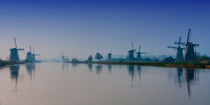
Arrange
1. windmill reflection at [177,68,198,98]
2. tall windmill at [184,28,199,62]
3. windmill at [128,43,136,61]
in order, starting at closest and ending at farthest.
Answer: windmill reflection at [177,68,198,98] → tall windmill at [184,28,199,62] → windmill at [128,43,136,61]

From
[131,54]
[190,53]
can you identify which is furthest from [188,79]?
[131,54]

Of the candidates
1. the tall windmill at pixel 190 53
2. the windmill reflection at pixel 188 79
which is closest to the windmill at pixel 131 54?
the tall windmill at pixel 190 53

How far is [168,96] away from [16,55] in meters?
142

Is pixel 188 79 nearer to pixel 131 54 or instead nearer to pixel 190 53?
pixel 190 53

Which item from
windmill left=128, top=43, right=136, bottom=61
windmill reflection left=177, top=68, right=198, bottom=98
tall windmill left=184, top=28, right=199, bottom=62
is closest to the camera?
windmill reflection left=177, top=68, right=198, bottom=98

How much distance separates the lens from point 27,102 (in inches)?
622

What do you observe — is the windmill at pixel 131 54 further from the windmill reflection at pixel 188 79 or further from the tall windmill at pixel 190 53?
the windmill reflection at pixel 188 79

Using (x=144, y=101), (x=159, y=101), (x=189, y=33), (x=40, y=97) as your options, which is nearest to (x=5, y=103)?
(x=40, y=97)

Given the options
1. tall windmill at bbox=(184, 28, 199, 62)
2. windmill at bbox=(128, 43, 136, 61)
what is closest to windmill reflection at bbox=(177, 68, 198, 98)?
tall windmill at bbox=(184, 28, 199, 62)

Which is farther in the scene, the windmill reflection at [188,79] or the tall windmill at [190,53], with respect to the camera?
the tall windmill at [190,53]

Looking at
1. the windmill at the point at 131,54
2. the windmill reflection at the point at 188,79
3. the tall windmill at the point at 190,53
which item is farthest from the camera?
the windmill at the point at 131,54

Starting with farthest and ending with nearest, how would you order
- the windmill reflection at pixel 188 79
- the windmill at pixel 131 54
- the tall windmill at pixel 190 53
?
the windmill at pixel 131 54
the tall windmill at pixel 190 53
the windmill reflection at pixel 188 79

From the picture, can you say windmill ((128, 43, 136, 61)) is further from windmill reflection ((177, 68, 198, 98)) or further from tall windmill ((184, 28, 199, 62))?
windmill reflection ((177, 68, 198, 98))

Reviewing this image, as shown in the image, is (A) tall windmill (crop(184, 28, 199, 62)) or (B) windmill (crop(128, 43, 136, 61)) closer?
(A) tall windmill (crop(184, 28, 199, 62))
